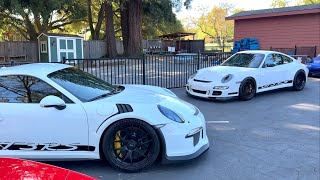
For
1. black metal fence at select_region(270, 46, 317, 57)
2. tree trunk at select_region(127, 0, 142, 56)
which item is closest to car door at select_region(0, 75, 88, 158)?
black metal fence at select_region(270, 46, 317, 57)

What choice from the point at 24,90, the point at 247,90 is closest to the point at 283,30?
the point at 247,90

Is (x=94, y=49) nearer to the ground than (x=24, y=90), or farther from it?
→ farther from it

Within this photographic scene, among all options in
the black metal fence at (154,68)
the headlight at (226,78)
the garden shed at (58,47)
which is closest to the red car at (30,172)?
the headlight at (226,78)

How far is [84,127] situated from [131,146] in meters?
0.65

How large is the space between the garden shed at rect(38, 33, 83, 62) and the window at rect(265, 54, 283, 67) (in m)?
16.3

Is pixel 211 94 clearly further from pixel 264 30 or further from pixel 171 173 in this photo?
pixel 264 30

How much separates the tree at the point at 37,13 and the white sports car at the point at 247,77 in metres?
12.8

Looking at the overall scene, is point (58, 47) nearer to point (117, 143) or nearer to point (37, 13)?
point (37, 13)

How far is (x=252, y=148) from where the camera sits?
5.20 meters

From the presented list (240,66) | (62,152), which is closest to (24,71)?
(62,152)

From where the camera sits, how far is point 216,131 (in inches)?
243

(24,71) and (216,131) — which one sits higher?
(24,71)

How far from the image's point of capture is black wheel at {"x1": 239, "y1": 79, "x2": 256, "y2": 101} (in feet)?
30.0

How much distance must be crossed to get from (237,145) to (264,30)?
20129mm
